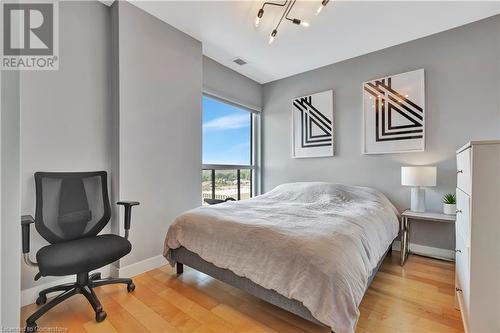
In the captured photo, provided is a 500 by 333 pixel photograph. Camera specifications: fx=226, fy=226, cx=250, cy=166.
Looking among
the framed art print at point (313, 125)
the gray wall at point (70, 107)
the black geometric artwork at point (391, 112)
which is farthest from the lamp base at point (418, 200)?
the gray wall at point (70, 107)

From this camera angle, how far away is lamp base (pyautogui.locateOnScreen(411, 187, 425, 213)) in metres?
2.65

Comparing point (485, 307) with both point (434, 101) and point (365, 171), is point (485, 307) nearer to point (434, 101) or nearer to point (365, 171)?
point (365, 171)

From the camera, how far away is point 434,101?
2.75m

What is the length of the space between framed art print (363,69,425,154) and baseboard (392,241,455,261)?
1202mm

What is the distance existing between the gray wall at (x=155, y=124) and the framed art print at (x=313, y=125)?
5.77 ft

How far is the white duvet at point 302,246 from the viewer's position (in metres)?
1.23

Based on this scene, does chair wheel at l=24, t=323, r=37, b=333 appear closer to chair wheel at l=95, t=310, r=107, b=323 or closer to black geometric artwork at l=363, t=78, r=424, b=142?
chair wheel at l=95, t=310, r=107, b=323

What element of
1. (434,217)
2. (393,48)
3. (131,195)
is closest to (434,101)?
(393,48)

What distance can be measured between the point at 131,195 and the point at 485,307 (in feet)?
8.89

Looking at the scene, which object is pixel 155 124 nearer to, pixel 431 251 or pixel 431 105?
pixel 431 105

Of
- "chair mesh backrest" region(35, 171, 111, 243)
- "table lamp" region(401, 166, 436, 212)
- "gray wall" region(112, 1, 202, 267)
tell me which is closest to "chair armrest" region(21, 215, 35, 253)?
"chair mesh backrest" region(35, 171, 111, 243)

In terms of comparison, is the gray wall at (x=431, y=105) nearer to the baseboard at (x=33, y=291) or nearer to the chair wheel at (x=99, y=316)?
the chair wheel at (x=99, y=316)

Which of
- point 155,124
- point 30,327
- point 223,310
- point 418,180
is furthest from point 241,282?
point 418,180

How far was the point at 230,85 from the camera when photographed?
3723 millimetres
